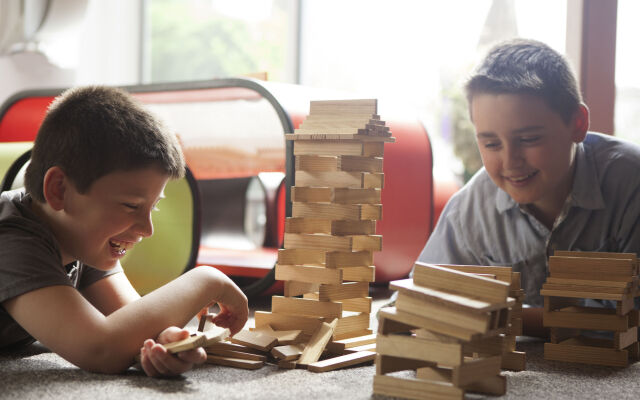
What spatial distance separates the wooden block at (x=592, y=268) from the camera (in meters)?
1.28

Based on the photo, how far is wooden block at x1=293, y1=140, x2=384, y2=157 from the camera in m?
1.33

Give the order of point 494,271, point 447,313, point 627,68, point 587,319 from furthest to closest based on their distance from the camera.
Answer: point 627,68
point 587,319
point 494,271
point 447,313

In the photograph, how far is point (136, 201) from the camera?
1.14 m

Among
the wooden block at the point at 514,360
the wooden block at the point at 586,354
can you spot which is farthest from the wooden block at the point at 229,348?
the wooden block at the point at 586,354

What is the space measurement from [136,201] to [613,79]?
2.11 meters

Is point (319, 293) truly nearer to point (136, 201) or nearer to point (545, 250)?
point (136, 201)

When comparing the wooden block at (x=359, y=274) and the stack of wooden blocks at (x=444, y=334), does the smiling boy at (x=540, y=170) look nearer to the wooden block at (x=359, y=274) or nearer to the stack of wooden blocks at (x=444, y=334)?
the wooden block at (x=359, y=274)

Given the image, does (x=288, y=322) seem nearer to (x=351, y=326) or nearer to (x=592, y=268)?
(x=351, y=326)

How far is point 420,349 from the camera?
98 centimetres

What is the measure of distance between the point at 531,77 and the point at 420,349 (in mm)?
836

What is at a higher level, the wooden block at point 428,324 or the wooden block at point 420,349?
the wooden block at point 428,324

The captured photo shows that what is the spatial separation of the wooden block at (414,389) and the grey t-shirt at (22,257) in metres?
0.49

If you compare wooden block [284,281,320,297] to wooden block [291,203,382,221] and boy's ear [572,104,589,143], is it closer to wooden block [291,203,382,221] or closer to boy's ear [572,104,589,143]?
wooden block [291,203,382,221]

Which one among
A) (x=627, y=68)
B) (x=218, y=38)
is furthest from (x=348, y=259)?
(x=218, y=38)
